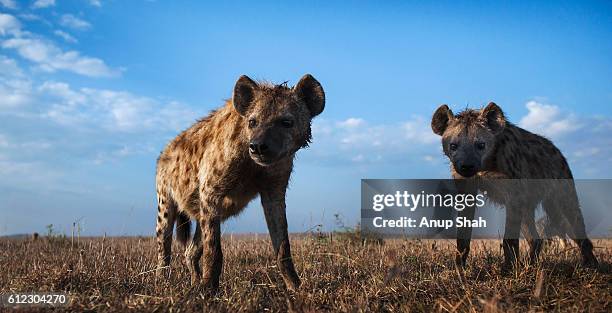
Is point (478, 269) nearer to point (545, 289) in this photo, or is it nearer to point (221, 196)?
point (545, 289)

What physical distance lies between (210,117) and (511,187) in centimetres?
383

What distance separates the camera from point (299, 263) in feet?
25.9

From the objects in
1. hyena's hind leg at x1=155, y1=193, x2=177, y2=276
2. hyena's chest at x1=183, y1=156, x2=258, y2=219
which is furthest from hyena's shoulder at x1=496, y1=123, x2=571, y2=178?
hyena's hind leg at x1=155, y1=193, x2=177, y2=276

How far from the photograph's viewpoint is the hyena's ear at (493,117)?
7699 millimetres

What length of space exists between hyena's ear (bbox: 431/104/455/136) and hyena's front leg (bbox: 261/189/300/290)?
2.98 meters

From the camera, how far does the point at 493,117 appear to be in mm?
7781

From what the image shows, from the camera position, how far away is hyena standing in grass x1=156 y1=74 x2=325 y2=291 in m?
5.63

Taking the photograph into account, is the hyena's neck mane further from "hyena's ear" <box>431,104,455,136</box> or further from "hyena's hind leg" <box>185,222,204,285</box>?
"hyena's ear" <box>431,104,455,136</box>

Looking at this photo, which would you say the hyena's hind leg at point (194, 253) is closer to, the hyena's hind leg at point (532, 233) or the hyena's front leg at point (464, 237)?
the hyena's front leg at point (464, 237)

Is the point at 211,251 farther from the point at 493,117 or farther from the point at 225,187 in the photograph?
the point at 493,117

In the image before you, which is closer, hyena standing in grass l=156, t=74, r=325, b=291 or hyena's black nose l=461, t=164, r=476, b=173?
hyena standing in grass l=156, t=74, r=325, b=291

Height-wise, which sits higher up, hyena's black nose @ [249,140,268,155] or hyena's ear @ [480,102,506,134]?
hyena's ear @ [480,102,506,134]

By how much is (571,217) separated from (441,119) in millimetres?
2436

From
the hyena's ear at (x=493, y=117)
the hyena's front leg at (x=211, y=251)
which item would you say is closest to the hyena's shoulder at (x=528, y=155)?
the hyena's ear at (x=493, y=117)
